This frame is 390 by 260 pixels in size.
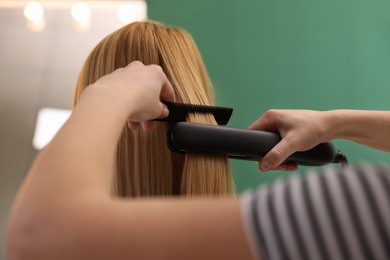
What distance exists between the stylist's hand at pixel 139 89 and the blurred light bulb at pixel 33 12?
1.15 m

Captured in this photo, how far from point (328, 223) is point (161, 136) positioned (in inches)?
17.7

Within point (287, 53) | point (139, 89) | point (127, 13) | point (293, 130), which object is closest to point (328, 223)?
point (139, 89)

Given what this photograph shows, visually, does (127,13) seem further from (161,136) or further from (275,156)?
(275,156)

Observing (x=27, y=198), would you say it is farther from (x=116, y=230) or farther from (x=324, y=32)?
(x=324, y=32)

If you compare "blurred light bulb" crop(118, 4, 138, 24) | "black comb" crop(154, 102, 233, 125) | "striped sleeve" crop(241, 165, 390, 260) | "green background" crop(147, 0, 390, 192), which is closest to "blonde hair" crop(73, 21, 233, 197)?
"black comb" crop(154, 102, 233, 125)

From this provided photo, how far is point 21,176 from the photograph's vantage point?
1.37 m

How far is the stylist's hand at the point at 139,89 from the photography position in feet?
1.55

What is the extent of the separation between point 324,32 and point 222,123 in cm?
91

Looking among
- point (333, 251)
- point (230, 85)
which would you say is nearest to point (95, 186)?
point (333, 251)

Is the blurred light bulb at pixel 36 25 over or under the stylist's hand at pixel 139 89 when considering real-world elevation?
over

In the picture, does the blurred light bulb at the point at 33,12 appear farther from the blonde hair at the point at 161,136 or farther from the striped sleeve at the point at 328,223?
the striped sleeve at the point at 328,223

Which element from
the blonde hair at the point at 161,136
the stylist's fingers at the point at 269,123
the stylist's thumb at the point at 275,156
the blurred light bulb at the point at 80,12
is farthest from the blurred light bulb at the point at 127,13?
the stylist's thumb at the point at 275,156

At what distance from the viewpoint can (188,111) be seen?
25.4 inches

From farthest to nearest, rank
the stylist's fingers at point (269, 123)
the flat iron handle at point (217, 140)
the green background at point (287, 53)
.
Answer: the green background at point (287, 53)
the stylist's fingers at point (269, 123)
the flat iron handle at point (217, 140)
